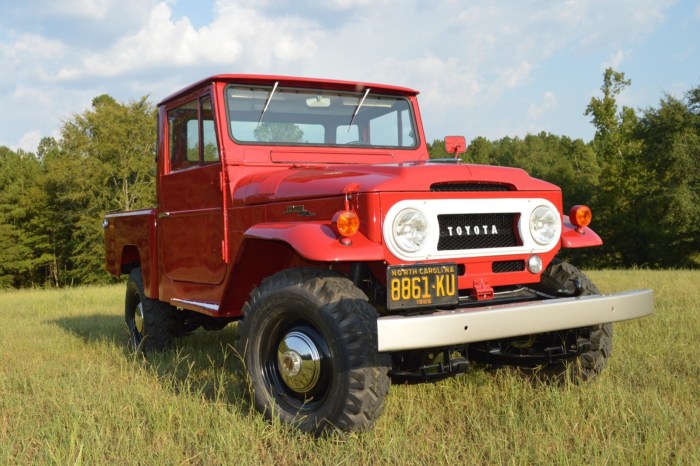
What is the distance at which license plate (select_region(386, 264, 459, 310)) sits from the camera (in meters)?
3.20

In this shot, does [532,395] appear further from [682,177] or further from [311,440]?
[682,177]

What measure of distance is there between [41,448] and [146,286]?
2.60 metres

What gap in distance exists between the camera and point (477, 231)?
3.73 meters

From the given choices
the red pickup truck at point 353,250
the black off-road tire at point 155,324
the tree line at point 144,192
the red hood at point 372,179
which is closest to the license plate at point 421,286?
the red pickup truck at point 353,250

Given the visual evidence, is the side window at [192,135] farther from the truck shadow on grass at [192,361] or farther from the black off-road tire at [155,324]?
the truck shadow on grass at [192,361]

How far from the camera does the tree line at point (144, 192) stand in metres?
33.1

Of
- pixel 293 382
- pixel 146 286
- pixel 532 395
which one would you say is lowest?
pixel 532 395

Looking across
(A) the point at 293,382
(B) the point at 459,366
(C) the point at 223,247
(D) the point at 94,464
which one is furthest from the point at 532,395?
(D) the point at 94,464

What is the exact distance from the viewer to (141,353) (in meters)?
5.90

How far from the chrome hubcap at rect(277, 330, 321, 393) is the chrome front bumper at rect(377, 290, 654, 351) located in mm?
640

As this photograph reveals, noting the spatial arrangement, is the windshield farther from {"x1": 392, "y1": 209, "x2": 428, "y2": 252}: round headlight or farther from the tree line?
the tree line

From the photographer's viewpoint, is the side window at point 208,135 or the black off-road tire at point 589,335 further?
the side window at point 208,135

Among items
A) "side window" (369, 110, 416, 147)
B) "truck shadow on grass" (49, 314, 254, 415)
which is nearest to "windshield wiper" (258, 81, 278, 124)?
"side window" (369, 110, 416, 147)

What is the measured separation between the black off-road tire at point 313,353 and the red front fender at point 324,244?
0.68 ft
